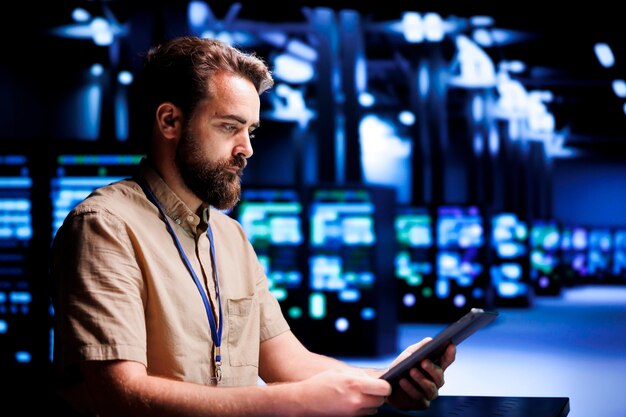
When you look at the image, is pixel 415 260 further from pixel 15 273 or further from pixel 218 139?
pixel 218 139

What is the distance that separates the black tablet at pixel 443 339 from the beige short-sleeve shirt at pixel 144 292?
1.45 ft

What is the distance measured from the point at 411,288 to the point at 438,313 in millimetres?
536

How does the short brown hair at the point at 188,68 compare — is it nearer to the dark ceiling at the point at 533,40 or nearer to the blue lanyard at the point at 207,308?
the blue lanyard at the point at 207,308

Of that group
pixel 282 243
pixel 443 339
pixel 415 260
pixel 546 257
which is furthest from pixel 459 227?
pixel 443 339

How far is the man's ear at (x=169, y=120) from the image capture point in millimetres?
2260

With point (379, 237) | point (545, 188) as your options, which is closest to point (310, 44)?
point (379, 237)

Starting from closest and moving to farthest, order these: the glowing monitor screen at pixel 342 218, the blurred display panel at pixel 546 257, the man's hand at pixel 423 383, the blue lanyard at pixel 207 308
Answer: the man's hand at pixel 423 383 → the blue lanyard at pixel 207 308 → the glowing monitor screen at pixel 342 218 → the blurred display panel at pixel 546 257

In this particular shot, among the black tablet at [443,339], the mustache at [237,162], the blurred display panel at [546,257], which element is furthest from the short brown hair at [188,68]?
the blurred display panel at [546,257]

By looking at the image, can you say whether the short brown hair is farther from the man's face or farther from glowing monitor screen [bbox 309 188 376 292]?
glowing monitor screen [bbox 309 188 376 292]

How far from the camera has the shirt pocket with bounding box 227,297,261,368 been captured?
2.30 meters

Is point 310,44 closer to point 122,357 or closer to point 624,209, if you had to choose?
point 624,209

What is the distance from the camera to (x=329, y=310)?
988 cm

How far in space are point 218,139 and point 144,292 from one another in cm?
40

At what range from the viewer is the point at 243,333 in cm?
235
